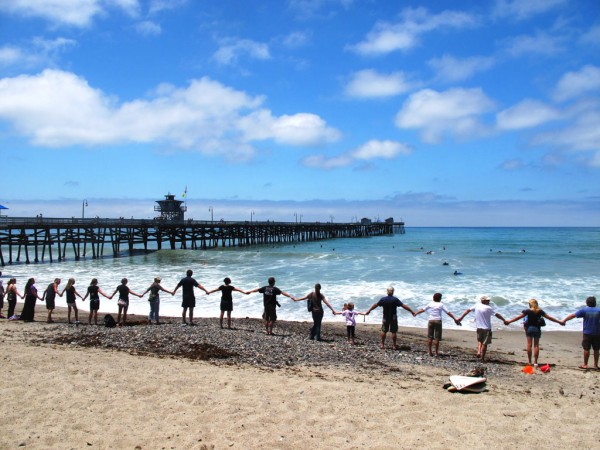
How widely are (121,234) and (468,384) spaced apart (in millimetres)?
42174

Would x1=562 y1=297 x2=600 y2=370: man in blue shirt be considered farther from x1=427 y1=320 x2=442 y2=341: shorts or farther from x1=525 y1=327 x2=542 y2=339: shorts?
x1=427 y1=320 x2=442 y2=341: shorts

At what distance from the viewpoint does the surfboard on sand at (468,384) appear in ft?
21.7

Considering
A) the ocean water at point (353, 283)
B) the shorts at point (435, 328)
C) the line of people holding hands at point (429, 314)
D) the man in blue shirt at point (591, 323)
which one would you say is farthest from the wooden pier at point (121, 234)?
the man in blue shirt at point (591, 323)

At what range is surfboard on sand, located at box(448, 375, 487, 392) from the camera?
662 cm

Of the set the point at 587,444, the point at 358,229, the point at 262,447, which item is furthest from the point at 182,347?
the point at 358,229

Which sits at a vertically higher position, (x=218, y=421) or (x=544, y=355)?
(x=218, y=421)

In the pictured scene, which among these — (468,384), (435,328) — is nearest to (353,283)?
(435,328)

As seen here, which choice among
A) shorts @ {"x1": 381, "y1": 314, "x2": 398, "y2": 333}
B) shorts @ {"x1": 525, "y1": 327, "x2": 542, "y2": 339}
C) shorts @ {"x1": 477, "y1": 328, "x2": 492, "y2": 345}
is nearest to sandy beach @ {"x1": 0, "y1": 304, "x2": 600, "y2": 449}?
shorts @ {"x1": 477, "y1": 328, "x2": 492, "y2": 345}

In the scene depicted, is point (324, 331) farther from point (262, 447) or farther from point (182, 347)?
point (262, 447)

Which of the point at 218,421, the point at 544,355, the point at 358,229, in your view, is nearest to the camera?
the point at 218,421

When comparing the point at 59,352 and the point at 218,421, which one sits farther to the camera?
the point at 59,352

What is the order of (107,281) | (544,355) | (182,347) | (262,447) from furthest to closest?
(107,281) < (544,355) < (182,347) < (262,447)

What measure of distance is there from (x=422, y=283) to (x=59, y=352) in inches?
753

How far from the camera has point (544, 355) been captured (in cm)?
1073
